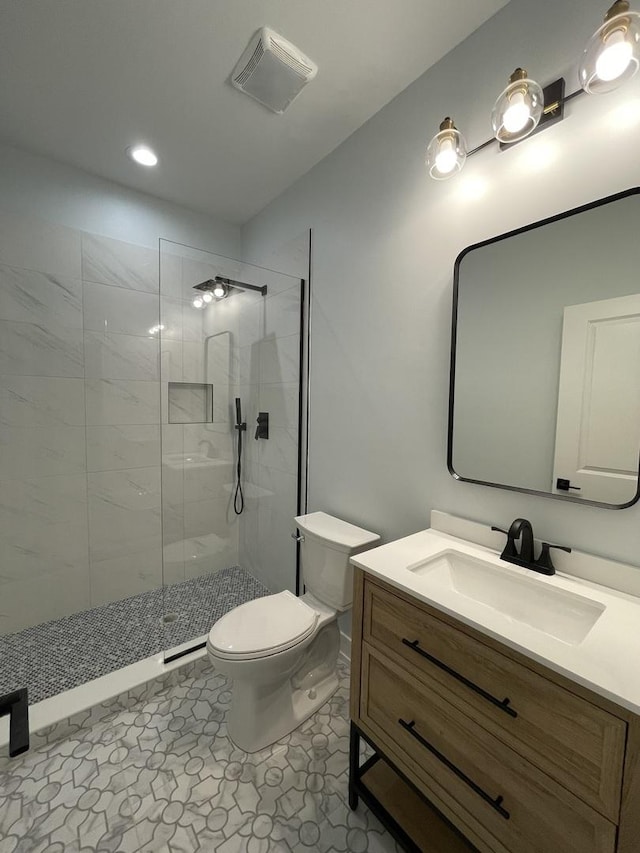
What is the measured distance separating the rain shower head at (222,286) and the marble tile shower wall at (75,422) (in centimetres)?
38

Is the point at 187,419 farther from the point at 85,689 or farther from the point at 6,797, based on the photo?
the point at 6,797

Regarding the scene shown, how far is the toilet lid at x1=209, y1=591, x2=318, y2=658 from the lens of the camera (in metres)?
1.40

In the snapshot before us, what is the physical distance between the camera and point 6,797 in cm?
A: 129

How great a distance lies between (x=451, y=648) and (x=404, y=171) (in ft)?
6.10

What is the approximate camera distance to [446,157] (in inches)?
51.2

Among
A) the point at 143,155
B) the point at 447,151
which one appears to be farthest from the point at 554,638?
the point at 143,155

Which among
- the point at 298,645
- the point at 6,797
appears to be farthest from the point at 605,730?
the point at 6,797

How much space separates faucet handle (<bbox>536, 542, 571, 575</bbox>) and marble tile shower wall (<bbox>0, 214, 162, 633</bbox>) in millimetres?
2335

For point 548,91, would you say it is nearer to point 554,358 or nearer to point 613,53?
point 613,53

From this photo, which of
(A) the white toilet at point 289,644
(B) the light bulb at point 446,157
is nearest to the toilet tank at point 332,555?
(A) the white toilet at point 289,644

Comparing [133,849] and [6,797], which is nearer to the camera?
[133,849]

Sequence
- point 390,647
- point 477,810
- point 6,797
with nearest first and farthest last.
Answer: point 477,810
point 390,647
point 6,797

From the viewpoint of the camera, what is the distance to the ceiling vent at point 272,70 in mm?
1371

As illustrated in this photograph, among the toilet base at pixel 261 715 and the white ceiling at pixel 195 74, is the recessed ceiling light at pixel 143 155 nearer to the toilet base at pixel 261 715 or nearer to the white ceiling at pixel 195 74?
the white ceiling at pixel 195 74
